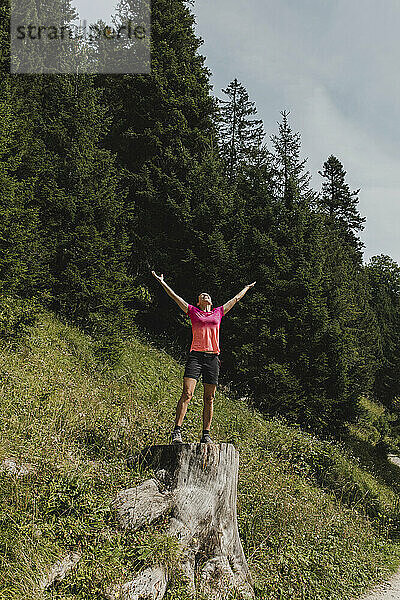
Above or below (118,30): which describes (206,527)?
below

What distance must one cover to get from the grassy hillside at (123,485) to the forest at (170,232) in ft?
5.96

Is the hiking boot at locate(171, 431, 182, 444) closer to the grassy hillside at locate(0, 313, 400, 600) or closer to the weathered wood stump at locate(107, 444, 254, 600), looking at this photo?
the weathered wood stump at locate(107, 444, 254, 600)

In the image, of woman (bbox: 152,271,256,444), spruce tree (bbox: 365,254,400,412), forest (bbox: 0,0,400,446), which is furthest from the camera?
spruce tree (bbox: 365,254,400,412)

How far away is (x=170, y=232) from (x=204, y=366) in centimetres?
1394

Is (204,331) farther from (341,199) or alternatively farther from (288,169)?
(341,199)

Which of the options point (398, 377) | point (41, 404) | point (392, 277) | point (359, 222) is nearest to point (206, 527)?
point (41, 404)

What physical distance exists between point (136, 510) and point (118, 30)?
80.4ft

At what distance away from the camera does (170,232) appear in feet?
66.0

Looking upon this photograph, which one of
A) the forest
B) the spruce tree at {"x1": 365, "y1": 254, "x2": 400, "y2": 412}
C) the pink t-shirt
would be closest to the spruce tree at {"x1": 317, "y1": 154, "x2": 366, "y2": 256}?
the spruce tree at {"x1": 365, "y1": 254, "x2": 400, "y2": 412}

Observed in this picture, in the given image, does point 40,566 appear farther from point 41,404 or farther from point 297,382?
point 297,382

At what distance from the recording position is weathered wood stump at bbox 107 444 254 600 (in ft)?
18.4

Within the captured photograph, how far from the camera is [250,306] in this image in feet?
59.1

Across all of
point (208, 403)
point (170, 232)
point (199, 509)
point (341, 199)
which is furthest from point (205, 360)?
point (341, 199)

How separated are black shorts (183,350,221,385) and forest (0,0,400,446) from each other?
5.72 m
